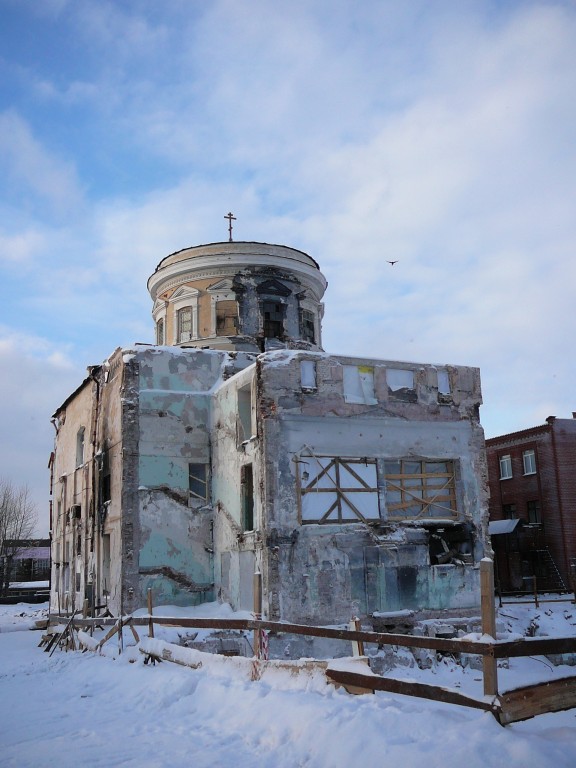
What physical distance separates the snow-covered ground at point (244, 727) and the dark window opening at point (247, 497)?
8.90 metres

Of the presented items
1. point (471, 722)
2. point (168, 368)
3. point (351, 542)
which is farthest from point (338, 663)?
point (168, 368)

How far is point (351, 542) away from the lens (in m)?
20.7

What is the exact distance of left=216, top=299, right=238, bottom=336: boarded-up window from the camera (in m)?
29.0

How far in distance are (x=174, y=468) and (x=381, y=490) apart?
657 cm

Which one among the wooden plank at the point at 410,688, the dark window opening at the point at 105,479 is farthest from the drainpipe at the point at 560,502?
the wooden plank at the point at 410,688

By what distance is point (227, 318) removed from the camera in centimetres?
2912

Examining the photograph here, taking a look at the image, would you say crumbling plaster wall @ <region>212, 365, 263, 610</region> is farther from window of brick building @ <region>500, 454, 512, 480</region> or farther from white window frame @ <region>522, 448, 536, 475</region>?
window of brick building @ <region>500, 454, 512, 480</region>

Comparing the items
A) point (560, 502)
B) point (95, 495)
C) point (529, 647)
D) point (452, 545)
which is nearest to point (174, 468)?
point (95, 495)

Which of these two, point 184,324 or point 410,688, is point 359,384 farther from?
point 410,688

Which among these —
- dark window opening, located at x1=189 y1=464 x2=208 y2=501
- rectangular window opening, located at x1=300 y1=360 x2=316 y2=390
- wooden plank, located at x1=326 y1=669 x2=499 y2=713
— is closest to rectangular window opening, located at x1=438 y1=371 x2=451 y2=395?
rectangular window opening, located at x1=300 y1=360 x2=316 y2=390

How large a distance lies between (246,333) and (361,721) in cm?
2225

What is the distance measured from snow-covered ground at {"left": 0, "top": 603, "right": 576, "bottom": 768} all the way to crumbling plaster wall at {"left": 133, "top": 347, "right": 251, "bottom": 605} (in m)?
10.1

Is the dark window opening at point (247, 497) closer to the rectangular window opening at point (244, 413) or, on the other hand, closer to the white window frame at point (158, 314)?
the rectangular window opening at point (244, 413)

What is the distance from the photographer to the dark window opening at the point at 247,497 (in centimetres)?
2200
